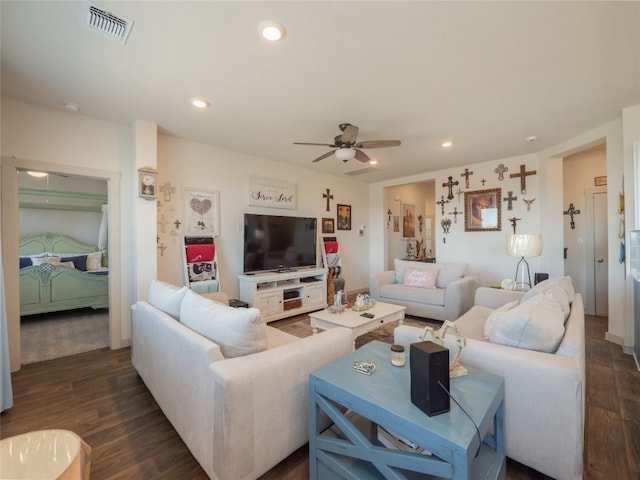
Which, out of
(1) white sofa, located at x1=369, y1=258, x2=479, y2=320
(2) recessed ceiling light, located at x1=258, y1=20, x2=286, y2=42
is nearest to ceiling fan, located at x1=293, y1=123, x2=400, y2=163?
(2) recessed ceiling light, located at x1=258, y1=20, x2=286, y2=42

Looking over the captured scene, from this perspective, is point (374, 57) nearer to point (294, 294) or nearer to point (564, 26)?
point (564, 26)

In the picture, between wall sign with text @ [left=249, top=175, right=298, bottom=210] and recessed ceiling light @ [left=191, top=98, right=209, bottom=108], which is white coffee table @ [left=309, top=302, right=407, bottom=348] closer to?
wall sign with text @ [left=249, top=175, right=298, bottom=210]

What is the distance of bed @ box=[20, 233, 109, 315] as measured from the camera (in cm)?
415

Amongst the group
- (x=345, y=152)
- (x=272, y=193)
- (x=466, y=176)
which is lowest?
(x=272, y=193)

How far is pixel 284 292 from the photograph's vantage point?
14.2 feet

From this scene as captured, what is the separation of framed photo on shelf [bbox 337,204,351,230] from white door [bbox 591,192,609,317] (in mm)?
4022

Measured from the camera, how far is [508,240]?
142 inches

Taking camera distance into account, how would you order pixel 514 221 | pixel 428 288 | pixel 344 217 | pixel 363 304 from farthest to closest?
1. pixel 344 217
2. pixel 514 221
3. pixel 428 288
4. pixel 363 304

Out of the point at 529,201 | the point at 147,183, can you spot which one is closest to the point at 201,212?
the point at 147,183

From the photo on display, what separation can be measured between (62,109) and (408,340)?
12.9 feet

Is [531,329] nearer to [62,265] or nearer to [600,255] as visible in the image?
[600,255]

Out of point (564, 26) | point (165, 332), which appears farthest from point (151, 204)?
point (564, 26)

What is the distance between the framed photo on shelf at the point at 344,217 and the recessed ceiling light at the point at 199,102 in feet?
11.5

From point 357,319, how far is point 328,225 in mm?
2969
